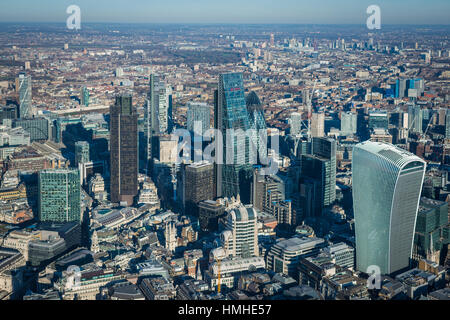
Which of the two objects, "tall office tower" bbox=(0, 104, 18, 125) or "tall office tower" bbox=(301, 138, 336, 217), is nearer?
"tall office tower" bbox=(301, 138, 336, 217)

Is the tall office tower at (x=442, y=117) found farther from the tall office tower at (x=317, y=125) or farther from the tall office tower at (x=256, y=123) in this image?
the tall office tower at (x=256, y=123)

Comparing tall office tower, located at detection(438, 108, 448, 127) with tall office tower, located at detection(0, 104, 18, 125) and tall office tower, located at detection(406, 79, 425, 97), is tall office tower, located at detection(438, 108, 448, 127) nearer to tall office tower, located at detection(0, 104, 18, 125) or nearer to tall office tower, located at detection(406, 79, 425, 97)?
tall office tower, located at detection(406, 79, 425, 97)

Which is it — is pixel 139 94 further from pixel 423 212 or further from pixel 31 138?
pixel 423 212

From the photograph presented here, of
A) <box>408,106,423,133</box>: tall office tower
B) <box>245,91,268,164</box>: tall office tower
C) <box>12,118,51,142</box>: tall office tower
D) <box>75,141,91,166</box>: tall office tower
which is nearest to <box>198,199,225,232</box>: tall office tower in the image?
<box>245,91,268,164</box>: tall office tower

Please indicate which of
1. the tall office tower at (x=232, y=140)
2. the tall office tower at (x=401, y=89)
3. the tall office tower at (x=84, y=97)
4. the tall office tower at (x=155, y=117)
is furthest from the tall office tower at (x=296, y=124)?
the tall office tower at (x=84, y=97)

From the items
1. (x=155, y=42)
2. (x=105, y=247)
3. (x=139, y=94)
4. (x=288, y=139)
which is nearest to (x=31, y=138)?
(x=139, y=94)

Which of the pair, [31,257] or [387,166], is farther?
[31,257]

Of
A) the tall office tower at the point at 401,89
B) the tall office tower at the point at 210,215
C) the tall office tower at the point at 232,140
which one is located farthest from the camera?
the tall office tower at the point at 401,89
